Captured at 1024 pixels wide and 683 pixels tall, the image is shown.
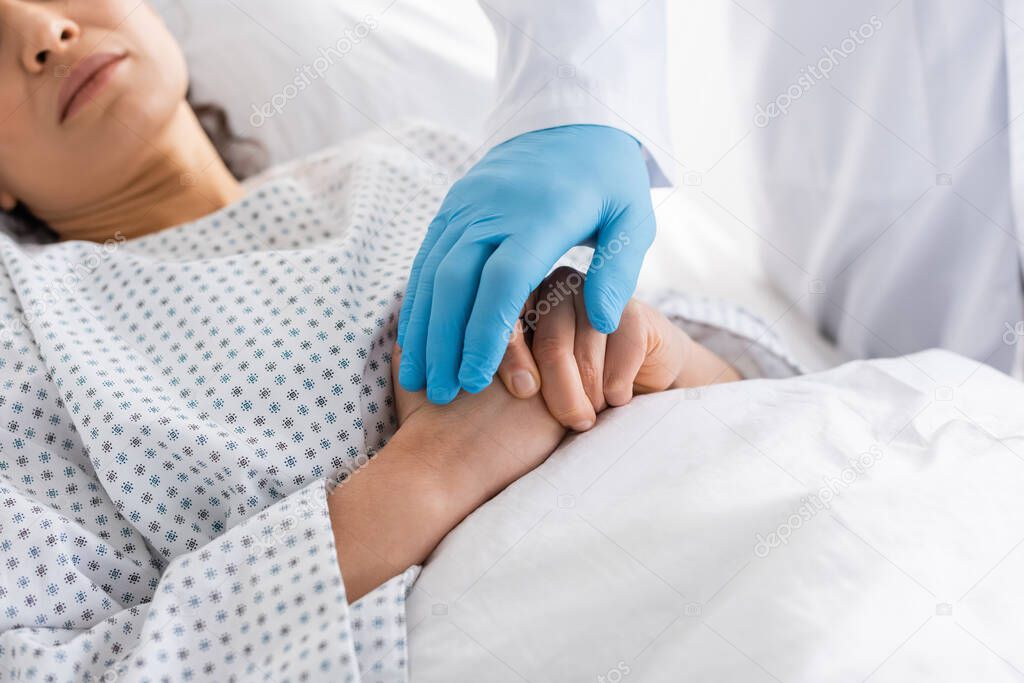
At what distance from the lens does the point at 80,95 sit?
102 centimetres

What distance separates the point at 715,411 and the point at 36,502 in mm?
599

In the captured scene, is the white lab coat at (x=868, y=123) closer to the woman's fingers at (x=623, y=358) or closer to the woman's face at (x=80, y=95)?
the woman's fingers at (x=623, y=358)

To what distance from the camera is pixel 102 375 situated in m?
0.80

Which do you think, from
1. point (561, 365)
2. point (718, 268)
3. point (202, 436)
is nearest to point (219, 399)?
point (202, 436)

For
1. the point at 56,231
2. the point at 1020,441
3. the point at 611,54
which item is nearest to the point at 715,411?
the point at 1020,441

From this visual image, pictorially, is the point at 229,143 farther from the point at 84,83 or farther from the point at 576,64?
the point at 576,64

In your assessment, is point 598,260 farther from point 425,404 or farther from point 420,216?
point 420,216

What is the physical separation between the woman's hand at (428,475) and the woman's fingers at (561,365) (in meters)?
0.02

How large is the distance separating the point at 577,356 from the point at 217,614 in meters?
0.38

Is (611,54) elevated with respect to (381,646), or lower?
elevated

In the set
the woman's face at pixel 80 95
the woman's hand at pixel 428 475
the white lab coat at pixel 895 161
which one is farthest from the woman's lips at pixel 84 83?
the white lab coat at pixel 895 161

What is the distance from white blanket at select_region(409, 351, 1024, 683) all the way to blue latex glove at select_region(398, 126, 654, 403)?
0.12m

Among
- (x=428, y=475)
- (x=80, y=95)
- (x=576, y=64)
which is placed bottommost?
(x=428, y=475)

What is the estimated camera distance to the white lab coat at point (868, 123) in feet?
3.11
